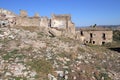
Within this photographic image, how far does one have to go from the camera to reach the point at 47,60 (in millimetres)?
18734

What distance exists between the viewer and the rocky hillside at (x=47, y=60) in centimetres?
1689

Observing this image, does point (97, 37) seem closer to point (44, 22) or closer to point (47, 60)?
point (44, 22)

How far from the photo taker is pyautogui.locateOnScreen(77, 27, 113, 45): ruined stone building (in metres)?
41.3

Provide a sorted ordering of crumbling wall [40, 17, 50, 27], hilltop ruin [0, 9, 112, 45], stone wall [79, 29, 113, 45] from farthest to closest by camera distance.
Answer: stone wall [79, 29, 113, 45]
crumbling wall [40, 17, 50, 27]
hilltop ruin [0, 9, 112, 45]

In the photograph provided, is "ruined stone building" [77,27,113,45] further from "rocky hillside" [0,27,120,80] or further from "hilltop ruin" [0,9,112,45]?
"rocky hillside" [0,27,120,80]

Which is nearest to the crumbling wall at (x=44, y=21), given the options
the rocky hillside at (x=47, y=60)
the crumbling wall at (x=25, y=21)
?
the crumbling wall at (x=25, y=21)

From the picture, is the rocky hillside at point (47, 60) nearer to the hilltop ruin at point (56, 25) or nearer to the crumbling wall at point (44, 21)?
the hilltop ruin at point (56, 25)

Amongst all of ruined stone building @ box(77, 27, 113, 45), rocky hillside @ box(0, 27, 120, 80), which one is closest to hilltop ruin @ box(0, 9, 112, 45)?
ruined stone building @ box(77, 27, 113, 45)

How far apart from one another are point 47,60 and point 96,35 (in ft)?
79.5

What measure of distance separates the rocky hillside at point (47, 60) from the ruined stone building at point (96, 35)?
16.5 metres

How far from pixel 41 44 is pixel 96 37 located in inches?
837

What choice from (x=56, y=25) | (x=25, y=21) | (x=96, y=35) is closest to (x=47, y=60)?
(x=25, y=21)

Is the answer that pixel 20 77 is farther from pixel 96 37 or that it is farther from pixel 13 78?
pixel 96 37

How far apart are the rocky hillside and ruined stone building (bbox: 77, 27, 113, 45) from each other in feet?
54.0
